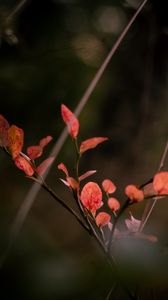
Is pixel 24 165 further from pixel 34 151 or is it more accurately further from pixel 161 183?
pixel 161 183

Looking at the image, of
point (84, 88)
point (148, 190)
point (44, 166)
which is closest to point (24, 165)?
point (44, 166)

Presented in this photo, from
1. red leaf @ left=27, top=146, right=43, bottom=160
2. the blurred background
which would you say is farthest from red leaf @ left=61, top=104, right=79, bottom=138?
the blurred background

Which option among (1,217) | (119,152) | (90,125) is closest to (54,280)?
(1,217)

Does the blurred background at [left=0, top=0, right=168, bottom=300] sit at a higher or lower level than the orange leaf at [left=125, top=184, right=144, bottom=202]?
lower

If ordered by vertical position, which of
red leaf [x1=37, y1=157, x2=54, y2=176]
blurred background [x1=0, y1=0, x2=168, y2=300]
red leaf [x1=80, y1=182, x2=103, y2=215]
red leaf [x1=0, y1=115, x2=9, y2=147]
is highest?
red leaf [x1=0, y1=115, x2=9, y2=147]

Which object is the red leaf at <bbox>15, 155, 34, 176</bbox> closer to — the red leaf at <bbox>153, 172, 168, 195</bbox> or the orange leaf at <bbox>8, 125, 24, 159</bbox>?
the orange leaf at <bbox>8, 125, 24, 159</bbox>

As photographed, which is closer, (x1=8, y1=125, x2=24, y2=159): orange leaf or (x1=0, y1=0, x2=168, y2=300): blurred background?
(x1=8, y1=125, x2=24, y2=159): orange leaf
